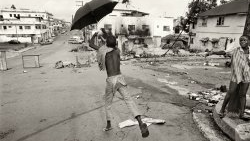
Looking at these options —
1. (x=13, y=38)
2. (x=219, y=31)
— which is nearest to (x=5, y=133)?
(x=219, y=31)

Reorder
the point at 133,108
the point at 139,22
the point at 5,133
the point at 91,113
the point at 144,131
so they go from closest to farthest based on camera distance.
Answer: the point at 144,131, the point at 133,108, the point at 5,133, the point at 91,113, the point at 139,22

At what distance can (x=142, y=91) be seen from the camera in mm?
7863

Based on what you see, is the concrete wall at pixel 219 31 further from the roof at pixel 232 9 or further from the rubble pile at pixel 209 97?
the rubble pile at pixel 209 97

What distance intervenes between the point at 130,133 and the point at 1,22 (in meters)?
53.4

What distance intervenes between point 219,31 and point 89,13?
1065 inches

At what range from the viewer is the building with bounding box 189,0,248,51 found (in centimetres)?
2448

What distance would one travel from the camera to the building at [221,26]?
2448 cm

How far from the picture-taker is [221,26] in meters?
26.9

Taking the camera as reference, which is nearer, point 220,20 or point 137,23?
point 220,20

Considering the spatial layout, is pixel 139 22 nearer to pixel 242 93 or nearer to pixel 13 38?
pixel 13 38

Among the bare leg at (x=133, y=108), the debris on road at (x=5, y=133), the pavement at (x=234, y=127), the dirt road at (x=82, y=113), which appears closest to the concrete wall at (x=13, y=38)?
the dirt road at (x=82, y=113)

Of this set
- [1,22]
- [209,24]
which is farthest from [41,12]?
[209,24]

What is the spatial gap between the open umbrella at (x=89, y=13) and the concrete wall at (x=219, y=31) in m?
21.3

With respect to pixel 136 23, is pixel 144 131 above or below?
below
